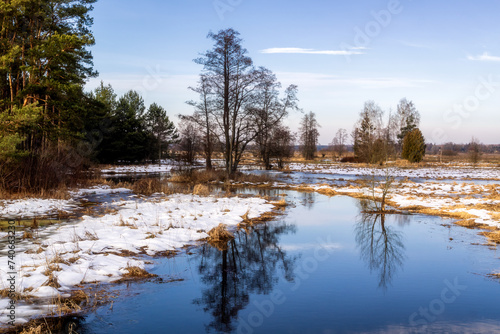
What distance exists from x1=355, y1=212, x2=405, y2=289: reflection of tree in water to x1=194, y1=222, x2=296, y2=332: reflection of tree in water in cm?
210

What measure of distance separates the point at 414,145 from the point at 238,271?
2088 inches

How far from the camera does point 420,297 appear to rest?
7.05 meters

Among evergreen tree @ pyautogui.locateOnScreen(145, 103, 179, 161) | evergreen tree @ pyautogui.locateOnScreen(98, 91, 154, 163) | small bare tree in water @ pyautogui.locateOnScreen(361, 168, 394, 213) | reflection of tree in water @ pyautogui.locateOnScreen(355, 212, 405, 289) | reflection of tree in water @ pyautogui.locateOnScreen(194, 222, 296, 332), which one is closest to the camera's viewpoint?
reflection of tree in water @ pyautogui.locateOnScreen(194, 222, 296, 332)

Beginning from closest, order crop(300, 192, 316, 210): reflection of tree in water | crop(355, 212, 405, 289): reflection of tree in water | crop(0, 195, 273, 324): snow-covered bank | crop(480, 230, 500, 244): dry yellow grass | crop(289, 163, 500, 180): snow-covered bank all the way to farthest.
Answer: crop(0, 195, 273, 324): snow-covered bank, crop(355, 212, 405, 289): reflection of tree in water, crop(480, 230, 500, 244): dry yellow grass, crop(300, 192, 316, 210): reflection of tree in water, crop(289, 163, 500, 180): snow-covered bank

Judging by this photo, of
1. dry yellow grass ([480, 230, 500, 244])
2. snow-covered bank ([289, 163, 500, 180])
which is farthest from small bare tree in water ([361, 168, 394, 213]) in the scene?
snow-covered bank ([289, 163, 500, 180])

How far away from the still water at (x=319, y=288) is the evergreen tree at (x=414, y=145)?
1808 inches

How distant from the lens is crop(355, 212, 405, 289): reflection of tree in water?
888 cm

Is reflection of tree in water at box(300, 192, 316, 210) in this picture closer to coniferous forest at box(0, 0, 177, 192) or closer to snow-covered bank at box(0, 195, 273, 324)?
snow-covered bank at box(0, 195, 273, 324)

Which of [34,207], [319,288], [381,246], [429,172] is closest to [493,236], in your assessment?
[381,246]

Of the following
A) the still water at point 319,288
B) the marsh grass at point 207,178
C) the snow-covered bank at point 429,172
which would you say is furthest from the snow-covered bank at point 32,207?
the snow-covered bank at point 429,172

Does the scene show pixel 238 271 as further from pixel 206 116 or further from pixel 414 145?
pixel 414 145

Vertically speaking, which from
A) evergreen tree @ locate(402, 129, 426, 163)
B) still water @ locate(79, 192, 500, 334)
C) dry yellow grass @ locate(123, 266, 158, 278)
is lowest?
still water @ locate(79, 192, 500, 334)

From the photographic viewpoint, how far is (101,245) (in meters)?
9.38

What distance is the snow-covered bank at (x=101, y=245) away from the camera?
22.1 ft
